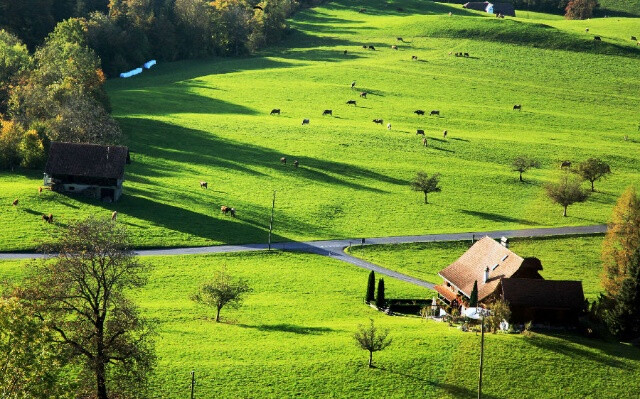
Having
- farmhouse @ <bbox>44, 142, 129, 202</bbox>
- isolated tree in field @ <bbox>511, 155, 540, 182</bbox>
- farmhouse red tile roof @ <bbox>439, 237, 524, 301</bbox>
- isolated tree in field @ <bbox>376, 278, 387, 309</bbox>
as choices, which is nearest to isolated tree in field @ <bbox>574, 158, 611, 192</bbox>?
isolated tree in field @ <bbox>511, 155, 540, 182</bbox>

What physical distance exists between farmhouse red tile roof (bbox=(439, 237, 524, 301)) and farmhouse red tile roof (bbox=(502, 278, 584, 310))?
5.69 ft

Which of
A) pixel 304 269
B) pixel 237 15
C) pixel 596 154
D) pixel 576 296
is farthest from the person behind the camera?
pixel 237 15

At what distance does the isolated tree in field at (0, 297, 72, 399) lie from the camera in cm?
3938

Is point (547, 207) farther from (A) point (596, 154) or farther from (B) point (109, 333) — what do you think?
(B) point (109, 333)

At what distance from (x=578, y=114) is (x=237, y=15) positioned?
74517 millimetres

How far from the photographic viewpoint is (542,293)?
6700cm

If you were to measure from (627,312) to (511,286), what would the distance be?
27.6 ft

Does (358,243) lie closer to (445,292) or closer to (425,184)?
(425,184)

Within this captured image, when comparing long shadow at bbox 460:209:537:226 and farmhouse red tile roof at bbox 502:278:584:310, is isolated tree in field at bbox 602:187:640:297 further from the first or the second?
long shadow at bbox 460:209:537:226

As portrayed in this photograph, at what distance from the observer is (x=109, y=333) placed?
4825 centimetres

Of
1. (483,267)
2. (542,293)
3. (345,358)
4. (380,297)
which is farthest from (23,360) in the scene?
(483,267)

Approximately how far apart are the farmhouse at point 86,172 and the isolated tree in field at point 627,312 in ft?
168

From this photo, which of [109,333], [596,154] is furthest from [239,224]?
[596,154]

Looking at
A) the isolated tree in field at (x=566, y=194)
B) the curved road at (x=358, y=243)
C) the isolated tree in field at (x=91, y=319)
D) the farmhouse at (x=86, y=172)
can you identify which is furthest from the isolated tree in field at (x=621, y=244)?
the farmhouse at (x=86, y=172)
